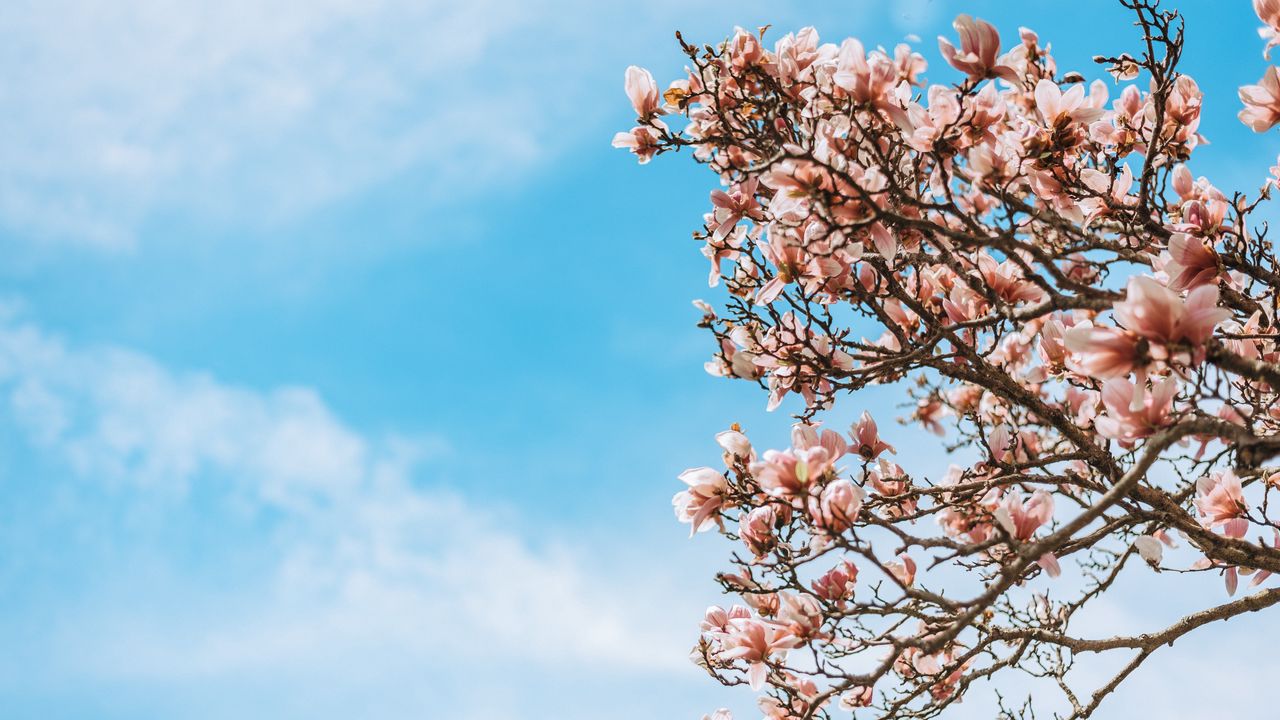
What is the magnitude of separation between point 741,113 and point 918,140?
945 millimetres

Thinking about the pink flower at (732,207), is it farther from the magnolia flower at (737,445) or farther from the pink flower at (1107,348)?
the pink flower at (1107,348)

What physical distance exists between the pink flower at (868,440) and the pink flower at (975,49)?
150 cm

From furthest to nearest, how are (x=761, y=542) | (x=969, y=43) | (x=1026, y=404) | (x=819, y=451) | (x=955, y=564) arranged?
1. (x=955, y=564)
2. (x=1026, y=404)
3. (x=761, y=542)
4. (x=969, y=43)
5. (x=819, y=451)

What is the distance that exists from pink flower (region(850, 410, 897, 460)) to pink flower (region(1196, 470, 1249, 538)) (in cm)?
125

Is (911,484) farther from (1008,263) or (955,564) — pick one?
(1008,263)

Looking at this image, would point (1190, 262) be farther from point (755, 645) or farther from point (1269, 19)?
point (755, 645)

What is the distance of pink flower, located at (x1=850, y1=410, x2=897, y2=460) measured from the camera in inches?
149

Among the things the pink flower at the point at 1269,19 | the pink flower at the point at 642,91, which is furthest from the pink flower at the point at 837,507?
the pink flower at the point at 1269,19

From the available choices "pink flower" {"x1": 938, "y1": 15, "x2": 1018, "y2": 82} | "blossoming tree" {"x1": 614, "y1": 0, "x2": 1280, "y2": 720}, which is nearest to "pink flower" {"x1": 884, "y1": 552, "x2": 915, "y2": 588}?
"blossoming tree" {"x1": 614, "y1": 0, "x2": 1280, "y2": 720}

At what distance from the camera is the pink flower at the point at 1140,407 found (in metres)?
2.56

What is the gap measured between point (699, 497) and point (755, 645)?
613 mm

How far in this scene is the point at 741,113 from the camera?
3.86 metres

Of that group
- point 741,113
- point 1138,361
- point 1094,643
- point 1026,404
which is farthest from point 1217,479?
point 741,113

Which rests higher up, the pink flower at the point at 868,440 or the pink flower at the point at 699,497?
the pink flower at the point at 868,440
